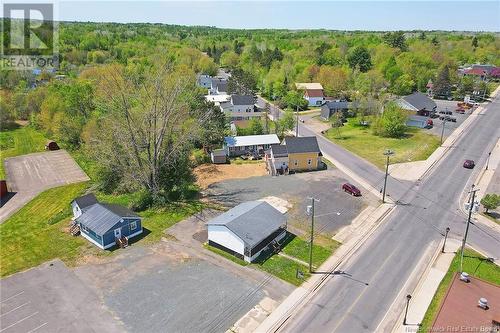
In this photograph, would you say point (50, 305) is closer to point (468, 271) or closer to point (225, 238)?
point (225, 238)

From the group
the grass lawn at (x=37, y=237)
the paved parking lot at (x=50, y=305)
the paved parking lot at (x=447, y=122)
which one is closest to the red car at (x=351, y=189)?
the grass lawn at (x=37, y=237)

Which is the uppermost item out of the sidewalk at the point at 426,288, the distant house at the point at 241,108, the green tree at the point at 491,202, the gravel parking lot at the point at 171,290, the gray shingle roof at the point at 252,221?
the distant house at the point at 241,108

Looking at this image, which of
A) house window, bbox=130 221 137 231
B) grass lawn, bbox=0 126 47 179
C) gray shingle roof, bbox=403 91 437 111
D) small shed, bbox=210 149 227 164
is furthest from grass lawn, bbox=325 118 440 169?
grass lawn, bbox=0 126 47 179

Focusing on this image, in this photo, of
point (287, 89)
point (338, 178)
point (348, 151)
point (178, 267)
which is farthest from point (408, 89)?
point (178, 267)

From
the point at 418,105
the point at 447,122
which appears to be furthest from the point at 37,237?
the point at 447,122

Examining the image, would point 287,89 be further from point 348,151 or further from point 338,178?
point 338,178

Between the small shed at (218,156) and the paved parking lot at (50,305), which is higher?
the small shed at (218,156)

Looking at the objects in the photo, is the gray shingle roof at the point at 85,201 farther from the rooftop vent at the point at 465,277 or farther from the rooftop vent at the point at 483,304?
the rooftop vent at the point at 483,304
